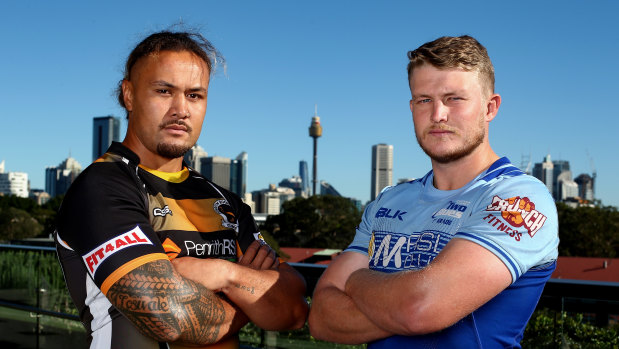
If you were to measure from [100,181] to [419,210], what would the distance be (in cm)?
95

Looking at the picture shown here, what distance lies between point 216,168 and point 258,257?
171 meters

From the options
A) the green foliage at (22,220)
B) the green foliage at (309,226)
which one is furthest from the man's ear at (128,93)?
the green foliage at (22,220)

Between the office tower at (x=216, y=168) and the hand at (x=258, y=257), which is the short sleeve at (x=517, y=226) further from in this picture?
the office tower at (x=216, y=168)

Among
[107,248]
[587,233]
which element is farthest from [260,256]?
[587,233]

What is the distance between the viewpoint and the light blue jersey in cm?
152

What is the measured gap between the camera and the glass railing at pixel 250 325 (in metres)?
2.10

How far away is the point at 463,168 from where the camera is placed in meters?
1.78

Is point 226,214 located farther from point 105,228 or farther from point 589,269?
point 589,269

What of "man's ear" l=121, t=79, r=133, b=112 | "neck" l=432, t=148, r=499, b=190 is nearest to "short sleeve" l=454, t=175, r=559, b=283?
"neck" l=432, t=148, r=499, b=190

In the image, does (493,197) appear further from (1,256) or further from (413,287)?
(1,256)

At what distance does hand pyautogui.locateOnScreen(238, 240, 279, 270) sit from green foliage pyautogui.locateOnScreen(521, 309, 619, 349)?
100 cm

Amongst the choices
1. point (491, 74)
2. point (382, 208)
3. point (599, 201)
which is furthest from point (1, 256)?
point (599, 201)

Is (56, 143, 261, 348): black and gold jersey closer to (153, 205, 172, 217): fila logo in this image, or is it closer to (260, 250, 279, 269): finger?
(153, 205, 172, 217): fila logo

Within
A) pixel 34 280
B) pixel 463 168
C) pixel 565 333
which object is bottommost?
pixel 34 280
